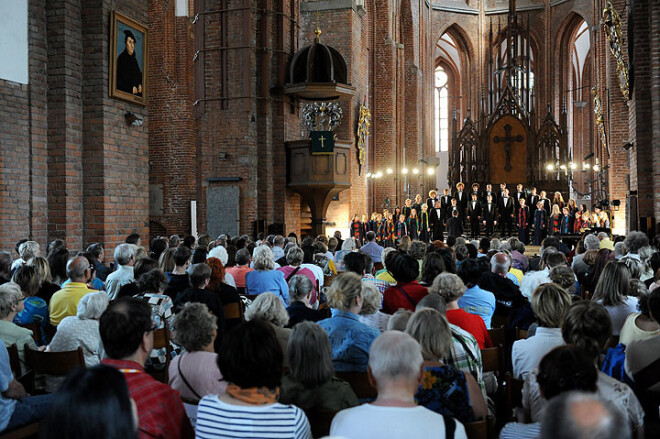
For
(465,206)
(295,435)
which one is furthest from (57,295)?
(465,206)

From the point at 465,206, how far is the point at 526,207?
88.6 inches

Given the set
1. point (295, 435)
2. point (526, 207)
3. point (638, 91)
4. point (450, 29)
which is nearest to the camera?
point (295, 435)

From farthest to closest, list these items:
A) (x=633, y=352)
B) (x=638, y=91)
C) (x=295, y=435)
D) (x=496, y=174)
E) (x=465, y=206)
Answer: (x=496, y=174) < (x=465, y=206) < (x=638, y=91) < (x=633, y=352) < (x=295, y=435)

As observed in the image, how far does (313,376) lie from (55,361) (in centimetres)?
185

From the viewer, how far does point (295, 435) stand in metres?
2.49

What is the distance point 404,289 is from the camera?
17.8 ft

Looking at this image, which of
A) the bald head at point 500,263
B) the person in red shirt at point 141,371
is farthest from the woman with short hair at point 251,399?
the bald head at point 500,263

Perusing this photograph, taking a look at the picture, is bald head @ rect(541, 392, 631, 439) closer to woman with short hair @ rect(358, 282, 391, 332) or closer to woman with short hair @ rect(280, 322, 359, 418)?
woman with short hair @ rect(280, 322, 359, 418)

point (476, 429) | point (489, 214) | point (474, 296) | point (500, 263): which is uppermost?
point (489, 214)

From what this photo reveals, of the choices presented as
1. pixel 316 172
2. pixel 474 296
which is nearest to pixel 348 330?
pixel 474 296

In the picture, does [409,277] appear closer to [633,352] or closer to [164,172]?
[633,352]

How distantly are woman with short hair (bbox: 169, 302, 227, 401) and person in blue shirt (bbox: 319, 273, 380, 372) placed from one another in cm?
75

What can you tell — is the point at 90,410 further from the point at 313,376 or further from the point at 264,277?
the point at 264,277

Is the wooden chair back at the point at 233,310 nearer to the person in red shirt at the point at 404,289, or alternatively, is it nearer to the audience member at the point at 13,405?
the person in red shirt at the point at 404,289
